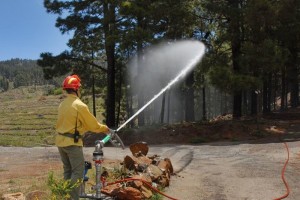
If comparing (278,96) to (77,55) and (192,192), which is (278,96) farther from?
(192,192)

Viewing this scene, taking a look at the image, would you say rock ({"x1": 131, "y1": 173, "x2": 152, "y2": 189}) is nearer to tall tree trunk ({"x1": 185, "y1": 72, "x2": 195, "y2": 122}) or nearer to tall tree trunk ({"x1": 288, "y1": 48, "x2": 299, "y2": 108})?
tall tree trunk ({"x1": 288, "y1": 48, "x2": 299, "y2": 108})

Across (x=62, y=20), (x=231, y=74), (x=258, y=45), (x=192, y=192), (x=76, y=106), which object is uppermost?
(x=62, y=20)

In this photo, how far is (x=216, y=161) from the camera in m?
14.0

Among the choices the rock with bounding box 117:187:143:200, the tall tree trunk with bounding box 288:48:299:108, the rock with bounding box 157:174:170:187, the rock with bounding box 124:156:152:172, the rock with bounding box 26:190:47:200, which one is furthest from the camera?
the tall tree trunk with bounding box 288:48:299:108

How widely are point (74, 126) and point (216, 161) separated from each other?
27.5 feet

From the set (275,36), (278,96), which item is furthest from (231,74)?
(278,96)

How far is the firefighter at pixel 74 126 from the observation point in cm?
633

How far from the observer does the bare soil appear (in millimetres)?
9312

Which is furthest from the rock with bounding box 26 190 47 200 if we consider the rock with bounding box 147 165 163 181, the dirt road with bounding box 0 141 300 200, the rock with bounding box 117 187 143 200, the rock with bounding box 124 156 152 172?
the rock with bounding box 124 156 152 172

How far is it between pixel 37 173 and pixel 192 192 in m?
4.53

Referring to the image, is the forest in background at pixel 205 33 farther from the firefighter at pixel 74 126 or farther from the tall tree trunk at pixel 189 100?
the firefighter at pixel 74 126

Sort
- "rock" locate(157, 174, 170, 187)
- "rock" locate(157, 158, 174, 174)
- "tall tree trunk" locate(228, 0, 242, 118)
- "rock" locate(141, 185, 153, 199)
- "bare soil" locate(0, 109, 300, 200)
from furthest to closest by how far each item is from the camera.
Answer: "tall tree trunk" locate(228, 0, 242, 118), "rock" locate(157, 158, 174, 174), "rock" locate(157, 174, 170, 187), "bare soil" locate(0, 109, 300, 200), "rock" locate(141, 185, 153, 199)

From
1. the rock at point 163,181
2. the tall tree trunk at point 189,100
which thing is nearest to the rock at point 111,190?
the rock at point 163,181

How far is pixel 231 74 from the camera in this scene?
21.9 m
